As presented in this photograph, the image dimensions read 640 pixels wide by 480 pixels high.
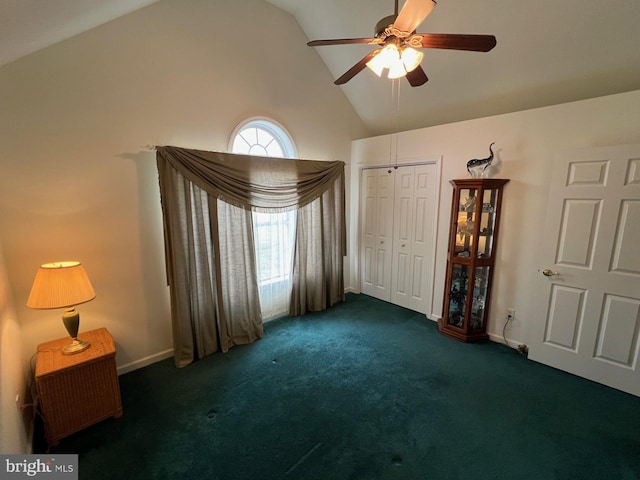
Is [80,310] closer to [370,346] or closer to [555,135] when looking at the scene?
[370,346]

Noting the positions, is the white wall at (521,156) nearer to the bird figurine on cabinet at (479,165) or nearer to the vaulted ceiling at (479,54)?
the bird figurine on cabinet at (479,165)

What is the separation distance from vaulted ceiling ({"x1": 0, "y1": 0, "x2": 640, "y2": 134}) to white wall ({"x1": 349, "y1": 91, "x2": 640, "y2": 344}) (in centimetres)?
28

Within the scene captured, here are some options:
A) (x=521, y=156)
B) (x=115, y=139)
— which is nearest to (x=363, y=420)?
(x=521, y=156)

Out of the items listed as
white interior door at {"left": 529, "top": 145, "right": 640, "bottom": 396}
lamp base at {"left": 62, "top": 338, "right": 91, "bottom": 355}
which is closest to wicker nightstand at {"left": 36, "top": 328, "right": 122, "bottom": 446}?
lamp base at {"left": 62, "top": 338, "right": 91, "bottom": 355}

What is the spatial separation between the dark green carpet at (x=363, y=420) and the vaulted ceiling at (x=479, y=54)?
2415mm

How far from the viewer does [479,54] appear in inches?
107

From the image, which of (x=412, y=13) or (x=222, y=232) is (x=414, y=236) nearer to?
(x=222, y=232)

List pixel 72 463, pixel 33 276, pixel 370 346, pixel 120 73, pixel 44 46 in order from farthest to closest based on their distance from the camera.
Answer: pixel 370 346, pixel 120 73, pixel 33 276, pixel 44 46, pixel 72 463

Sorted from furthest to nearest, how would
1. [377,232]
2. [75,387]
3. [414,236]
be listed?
[377,232] → [414,236] → [75,387]

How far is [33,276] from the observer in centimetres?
207

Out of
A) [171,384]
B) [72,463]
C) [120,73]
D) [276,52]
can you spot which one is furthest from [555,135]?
[72,463]

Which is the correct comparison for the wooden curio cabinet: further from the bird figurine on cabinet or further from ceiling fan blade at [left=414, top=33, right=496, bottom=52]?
ceiling fan blade at [left=414, top=33, right=496, bottom=52]

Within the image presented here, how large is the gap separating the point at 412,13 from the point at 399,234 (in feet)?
9.18

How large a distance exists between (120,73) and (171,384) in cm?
262
